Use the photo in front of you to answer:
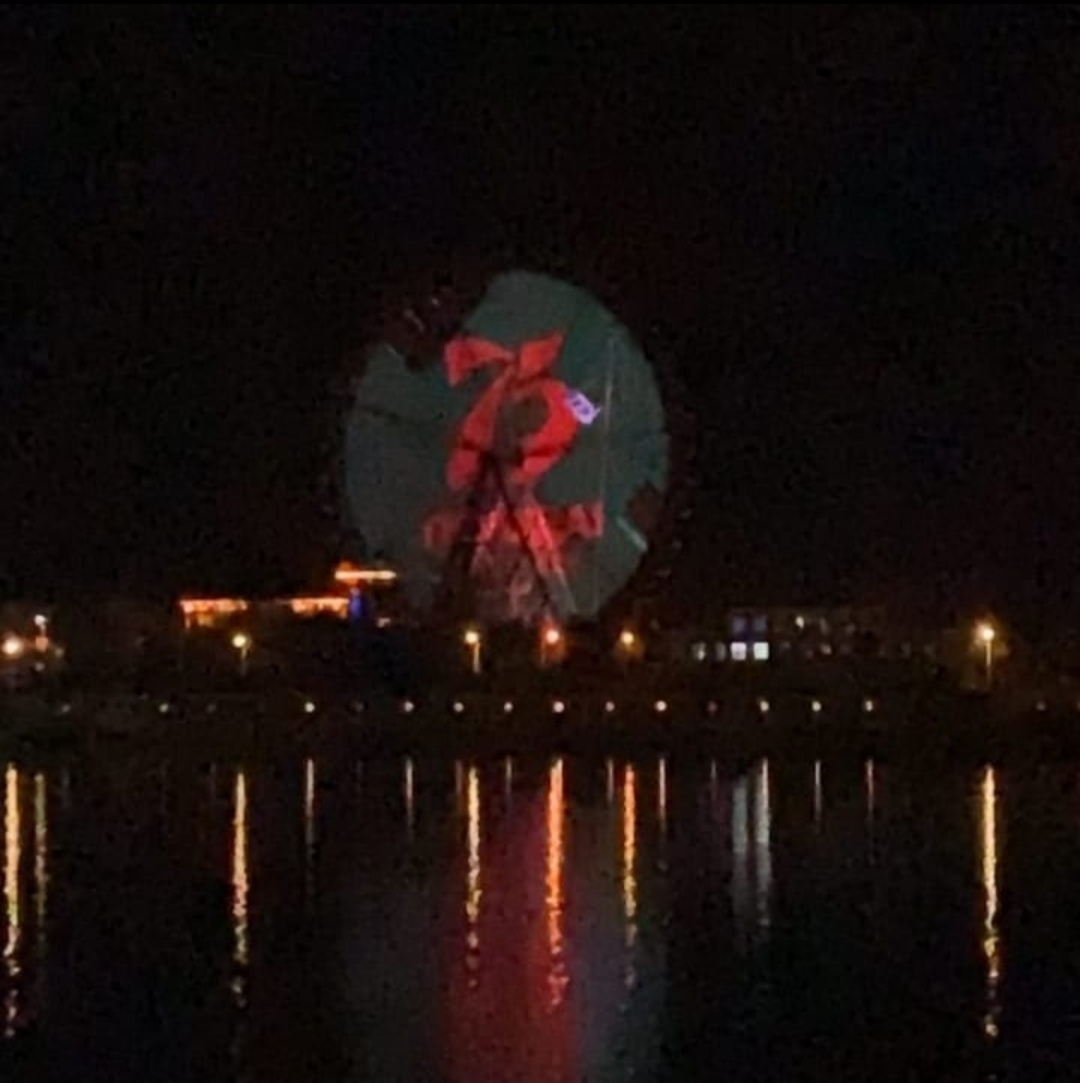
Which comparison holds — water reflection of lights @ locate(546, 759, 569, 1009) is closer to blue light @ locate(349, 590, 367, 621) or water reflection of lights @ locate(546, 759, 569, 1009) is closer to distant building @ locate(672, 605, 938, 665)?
distant building @ locate(672, 605, 938, 665)

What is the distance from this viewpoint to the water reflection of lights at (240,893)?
34.2 feet

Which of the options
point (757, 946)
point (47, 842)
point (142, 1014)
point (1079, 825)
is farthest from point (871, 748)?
point (142, 1014)

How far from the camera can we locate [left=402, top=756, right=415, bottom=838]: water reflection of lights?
58.1 feet

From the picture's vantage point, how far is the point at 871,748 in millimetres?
26469

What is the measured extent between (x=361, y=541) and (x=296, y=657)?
10.0 feet

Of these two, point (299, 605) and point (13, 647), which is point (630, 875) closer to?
point (13, 647)

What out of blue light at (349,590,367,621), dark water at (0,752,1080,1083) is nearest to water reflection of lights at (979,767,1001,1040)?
dark water at (0,752,1080,1083)

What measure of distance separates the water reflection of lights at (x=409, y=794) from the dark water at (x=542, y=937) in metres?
0.08

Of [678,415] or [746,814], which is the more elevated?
[678,415]

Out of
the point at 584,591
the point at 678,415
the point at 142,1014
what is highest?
the point at 678,415

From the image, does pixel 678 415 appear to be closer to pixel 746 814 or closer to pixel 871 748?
pixel 871 748

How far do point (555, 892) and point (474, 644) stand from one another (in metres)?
20.7

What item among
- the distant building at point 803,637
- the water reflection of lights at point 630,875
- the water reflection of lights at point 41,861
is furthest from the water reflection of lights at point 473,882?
the distant building at point 803,637

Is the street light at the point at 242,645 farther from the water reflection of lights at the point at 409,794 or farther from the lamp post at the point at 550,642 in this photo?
the water reflection of lights at the point at 409,794
